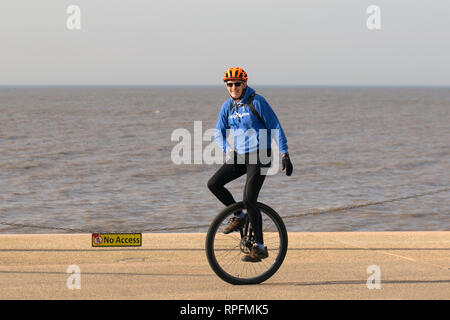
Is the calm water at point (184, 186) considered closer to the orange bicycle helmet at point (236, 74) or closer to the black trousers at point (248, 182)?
the black trousers at point (248, 182)

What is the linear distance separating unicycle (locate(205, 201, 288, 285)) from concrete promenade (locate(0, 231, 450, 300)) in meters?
0.11

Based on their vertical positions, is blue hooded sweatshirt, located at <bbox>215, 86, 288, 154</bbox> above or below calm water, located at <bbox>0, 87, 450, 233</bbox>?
above

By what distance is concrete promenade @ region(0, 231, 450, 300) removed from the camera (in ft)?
18.8

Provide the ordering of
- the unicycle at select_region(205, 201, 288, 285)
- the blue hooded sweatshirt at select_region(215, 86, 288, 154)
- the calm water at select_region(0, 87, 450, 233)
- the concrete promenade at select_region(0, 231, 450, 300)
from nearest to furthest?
the concrete promenade at select_region(0, 231, 450, 300), the unicycle at select_region(205, 201, 288, 285), the blue hooded sweatshirt at select_region(215, 86, 288, 154), the calm water at select_region(0, 87, 450, 233)

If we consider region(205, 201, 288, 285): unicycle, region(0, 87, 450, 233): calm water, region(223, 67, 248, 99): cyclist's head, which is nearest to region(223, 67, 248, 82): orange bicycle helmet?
region(223, 67, 248, 99): cyclist's head

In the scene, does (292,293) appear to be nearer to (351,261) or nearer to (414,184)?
(351,261)

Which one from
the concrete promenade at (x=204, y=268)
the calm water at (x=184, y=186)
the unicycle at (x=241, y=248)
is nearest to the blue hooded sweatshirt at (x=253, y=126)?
the unicycle at (x=241, y=248)

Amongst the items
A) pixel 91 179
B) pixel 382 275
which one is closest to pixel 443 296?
pixel 382 275

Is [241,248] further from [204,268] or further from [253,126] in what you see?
[253,126]

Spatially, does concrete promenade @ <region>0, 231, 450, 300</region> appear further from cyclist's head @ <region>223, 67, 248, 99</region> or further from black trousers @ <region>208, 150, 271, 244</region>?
cyclist's head @ <region>223, 67, 248, 99</region>

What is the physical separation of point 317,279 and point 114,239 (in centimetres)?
293

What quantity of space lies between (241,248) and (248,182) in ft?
2.10

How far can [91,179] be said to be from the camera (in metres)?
22.3

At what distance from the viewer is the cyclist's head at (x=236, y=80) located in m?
6.09
